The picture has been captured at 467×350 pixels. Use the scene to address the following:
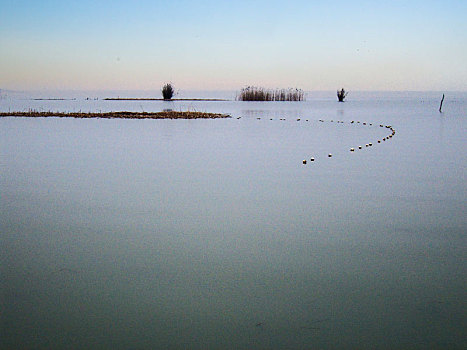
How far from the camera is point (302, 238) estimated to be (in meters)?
3.99

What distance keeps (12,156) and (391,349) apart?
8.12 m

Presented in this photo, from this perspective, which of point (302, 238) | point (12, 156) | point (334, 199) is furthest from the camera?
point (12, 156)

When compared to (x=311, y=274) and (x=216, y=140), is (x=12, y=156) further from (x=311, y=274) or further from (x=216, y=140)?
(x=311, y=274)

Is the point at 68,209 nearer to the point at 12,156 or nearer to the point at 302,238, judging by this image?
the point at 302,238

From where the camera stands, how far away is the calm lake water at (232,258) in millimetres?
2541

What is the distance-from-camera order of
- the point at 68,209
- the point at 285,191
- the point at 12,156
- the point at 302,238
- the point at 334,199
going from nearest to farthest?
1. the point at 302,238
2. the point at 68,209
3. the point at 334,199
4. the point at 285,191
5. the point at 12,156

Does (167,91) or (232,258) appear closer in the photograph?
(232,258)

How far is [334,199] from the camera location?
17.7 feet

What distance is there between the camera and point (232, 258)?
3.52 meters

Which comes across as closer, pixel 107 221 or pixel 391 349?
pixel 391 349

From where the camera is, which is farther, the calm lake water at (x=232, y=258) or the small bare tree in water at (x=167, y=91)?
the small bare tree in water at (x=167, y=91)

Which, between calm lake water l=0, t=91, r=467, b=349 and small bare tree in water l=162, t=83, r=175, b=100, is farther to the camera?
small bare tree in water l=162, t=83, r=175, b=100

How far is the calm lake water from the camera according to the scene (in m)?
2.54

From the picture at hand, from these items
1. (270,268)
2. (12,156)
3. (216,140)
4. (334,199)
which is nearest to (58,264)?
(270,268)
